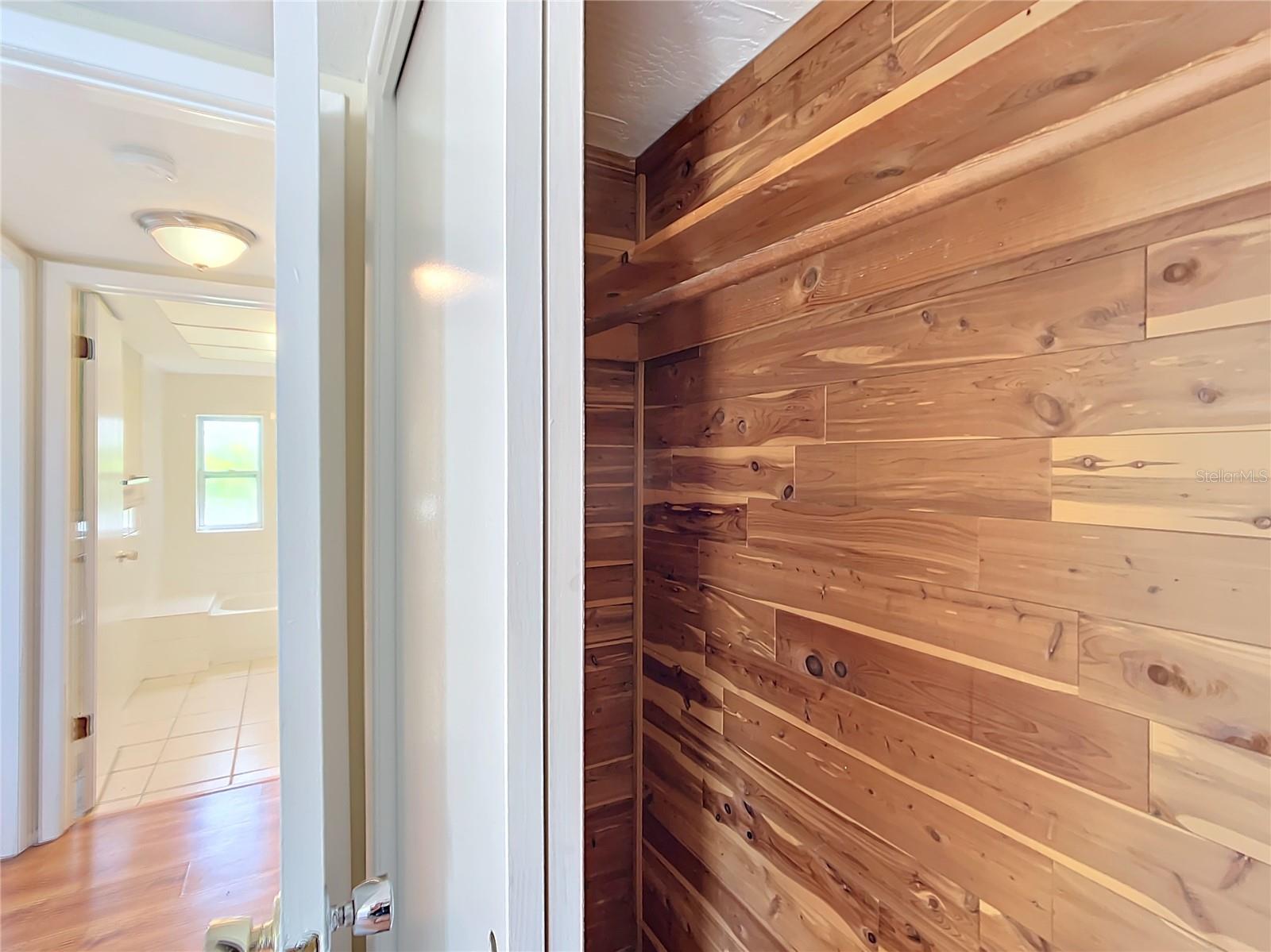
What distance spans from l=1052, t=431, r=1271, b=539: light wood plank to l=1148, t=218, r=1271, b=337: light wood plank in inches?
5.1

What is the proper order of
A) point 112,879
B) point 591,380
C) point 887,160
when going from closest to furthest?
point 887,160 < point 591,380 < point 112,879

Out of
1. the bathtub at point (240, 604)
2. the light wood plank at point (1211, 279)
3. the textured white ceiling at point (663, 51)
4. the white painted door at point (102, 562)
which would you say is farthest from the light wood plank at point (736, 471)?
the bathtub at point (240, 604)

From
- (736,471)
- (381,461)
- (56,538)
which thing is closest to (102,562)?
(56,538)

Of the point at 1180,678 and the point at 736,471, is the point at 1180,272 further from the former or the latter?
the point at 736,471

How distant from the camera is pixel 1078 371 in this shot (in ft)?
2.51

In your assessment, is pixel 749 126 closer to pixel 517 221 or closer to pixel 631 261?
pixel 631 261

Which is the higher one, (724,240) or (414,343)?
(724,240)

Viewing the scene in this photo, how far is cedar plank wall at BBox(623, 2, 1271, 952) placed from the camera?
64cm

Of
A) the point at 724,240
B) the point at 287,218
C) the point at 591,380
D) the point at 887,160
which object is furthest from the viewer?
the point at 591,380

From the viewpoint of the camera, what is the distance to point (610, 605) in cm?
166

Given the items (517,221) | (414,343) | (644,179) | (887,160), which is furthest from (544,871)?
(644,179)

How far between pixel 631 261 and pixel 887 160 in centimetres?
59

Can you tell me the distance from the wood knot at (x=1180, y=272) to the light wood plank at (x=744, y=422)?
1.71 ft

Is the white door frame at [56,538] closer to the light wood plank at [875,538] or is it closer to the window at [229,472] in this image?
the light wood plank at [875,538]
